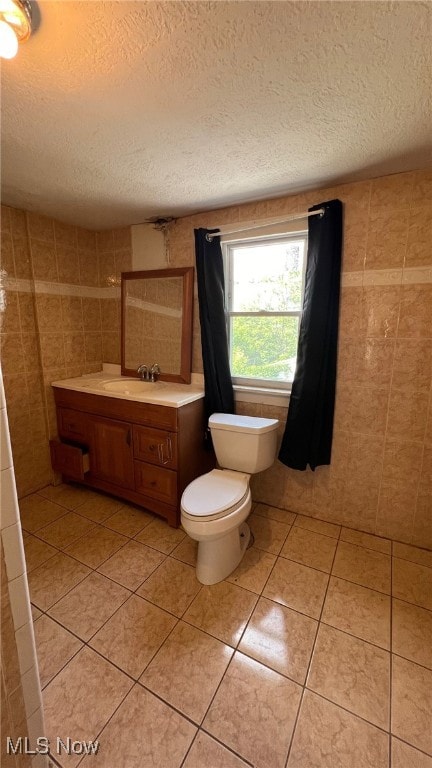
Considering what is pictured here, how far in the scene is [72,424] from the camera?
7.50 feet

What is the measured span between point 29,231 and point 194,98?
1.66 meters

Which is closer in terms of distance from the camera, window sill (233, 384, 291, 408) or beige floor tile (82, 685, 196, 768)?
beige floor tile (82, 685, 196, 768)

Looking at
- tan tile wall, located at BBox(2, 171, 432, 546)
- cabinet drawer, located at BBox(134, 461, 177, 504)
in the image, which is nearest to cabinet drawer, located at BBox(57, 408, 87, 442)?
tan tile wall, located at BBox(2, 171, 432, 546)

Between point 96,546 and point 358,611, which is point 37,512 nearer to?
point 96,546

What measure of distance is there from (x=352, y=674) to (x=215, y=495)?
87 centimetres

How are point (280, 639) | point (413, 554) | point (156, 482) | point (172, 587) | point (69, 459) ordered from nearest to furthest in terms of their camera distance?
point (280, 639)
point (172, 587)
point (413, 554)
point (156, 482)
point (69, 459)

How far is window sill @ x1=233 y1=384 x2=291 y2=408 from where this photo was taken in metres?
2.01

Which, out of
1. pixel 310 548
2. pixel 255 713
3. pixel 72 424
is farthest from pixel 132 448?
pixel 255 713

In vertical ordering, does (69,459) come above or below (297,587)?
above

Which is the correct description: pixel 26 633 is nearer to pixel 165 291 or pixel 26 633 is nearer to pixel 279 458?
pixel 279 458

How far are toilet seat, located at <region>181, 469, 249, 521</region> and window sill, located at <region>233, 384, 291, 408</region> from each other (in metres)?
0.54

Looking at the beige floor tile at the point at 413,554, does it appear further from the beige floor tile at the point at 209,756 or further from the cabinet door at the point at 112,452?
the cabinet door at the point at 112,452

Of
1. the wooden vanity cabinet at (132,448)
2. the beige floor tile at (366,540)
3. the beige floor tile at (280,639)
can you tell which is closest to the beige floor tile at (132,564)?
the wooden vanity cabinet at (132,448)
